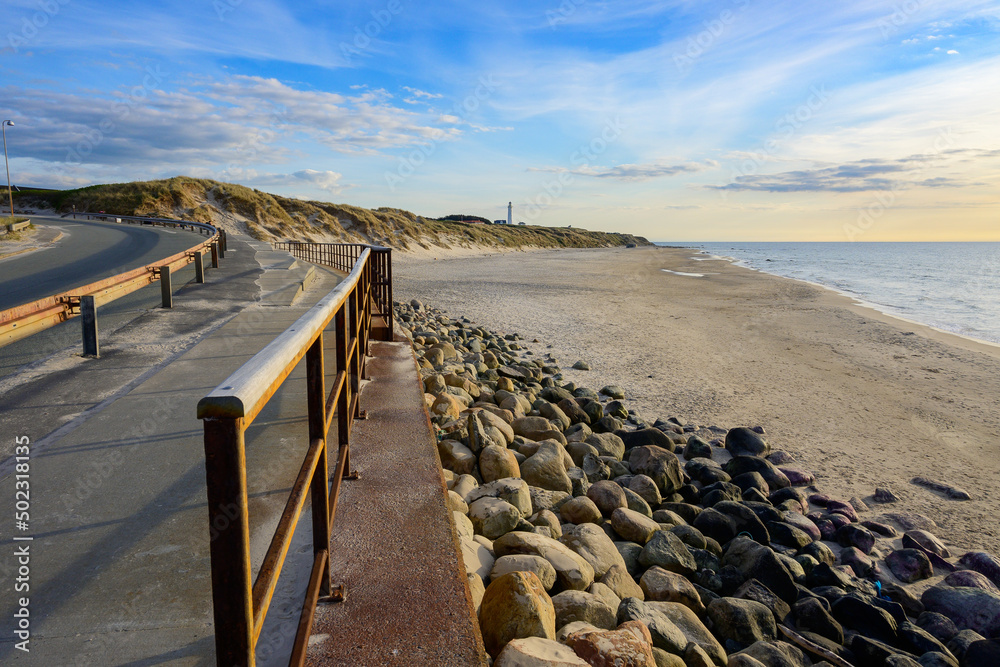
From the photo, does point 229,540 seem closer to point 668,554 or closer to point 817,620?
point 668,554

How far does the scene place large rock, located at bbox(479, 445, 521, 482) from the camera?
166 inches

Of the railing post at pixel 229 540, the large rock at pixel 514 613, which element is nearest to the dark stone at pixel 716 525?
the large rock at pixel 514 613

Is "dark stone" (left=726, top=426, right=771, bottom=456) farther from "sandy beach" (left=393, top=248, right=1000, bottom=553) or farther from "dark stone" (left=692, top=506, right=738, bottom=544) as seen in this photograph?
"dark stone" (left=692, top=506, right=738, bottom=544)

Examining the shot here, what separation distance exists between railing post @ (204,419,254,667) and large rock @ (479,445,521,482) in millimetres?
3235

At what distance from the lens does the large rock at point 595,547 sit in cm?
342

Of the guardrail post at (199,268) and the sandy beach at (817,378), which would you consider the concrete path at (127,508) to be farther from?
the guardrail post at (199,268)

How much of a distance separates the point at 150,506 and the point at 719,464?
538 cm

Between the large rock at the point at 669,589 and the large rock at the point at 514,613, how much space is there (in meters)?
1.12

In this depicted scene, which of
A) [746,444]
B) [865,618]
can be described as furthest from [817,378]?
[865,618]

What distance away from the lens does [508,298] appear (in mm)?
20453

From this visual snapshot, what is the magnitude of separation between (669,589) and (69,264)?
1616 cm

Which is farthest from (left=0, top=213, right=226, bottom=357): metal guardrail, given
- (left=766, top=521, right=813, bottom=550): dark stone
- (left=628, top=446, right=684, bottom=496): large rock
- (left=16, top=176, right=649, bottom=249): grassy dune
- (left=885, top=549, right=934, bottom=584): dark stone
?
(left=16, top=176, right=649, bottom=249): grassy dune

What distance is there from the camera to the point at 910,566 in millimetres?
4266

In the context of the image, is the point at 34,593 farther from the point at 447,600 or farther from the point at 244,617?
the point at 244,617
